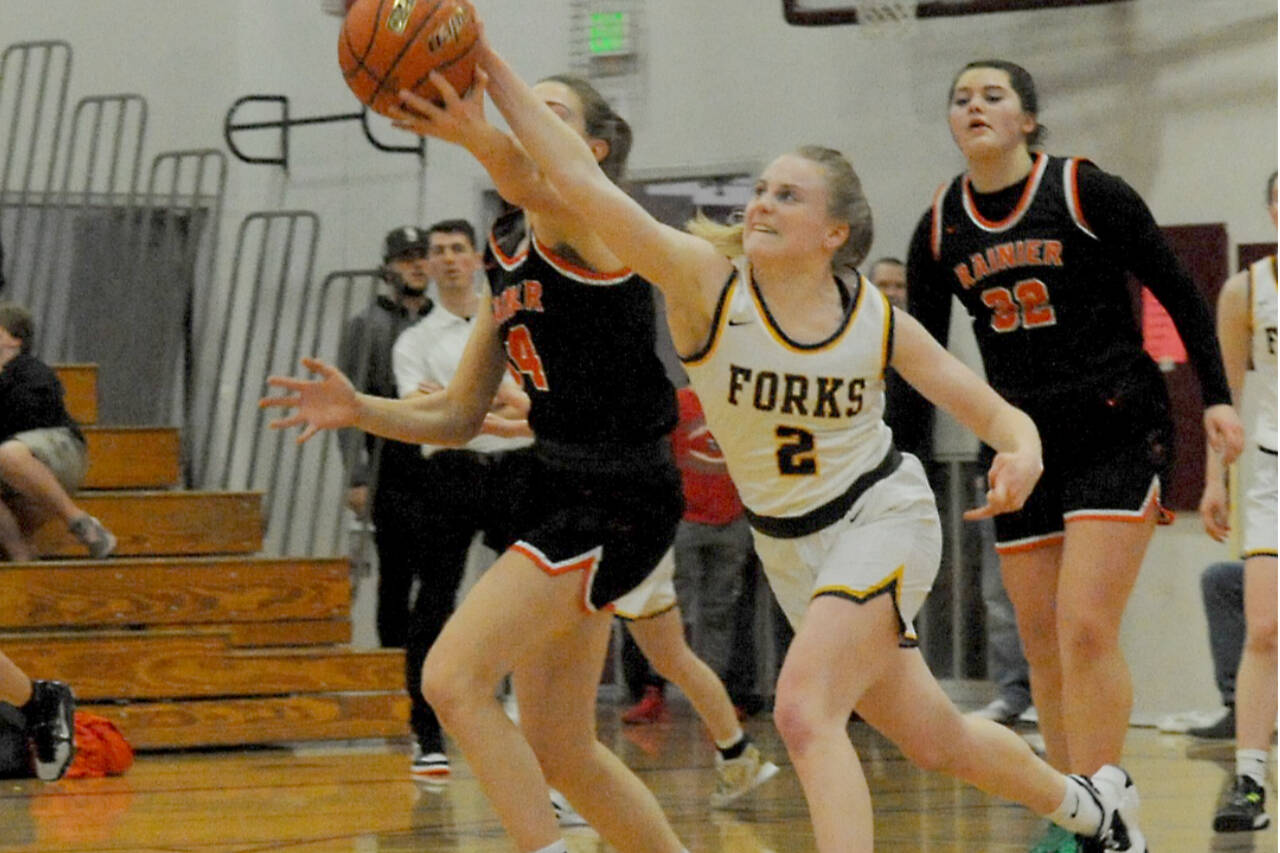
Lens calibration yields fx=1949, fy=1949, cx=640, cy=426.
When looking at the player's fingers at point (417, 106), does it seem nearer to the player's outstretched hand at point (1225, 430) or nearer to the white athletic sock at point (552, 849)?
the white athletic sock at point (552, 849)

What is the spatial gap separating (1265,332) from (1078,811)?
6.83ft

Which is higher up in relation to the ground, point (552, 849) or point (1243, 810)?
point (552, 849)

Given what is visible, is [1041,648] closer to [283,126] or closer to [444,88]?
[444,88]

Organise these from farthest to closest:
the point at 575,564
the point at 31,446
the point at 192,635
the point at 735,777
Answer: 1. the point at 192,635
2. the point at 31,446
3. the point at 735,777
4. the point at 575,564

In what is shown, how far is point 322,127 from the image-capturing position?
10016 millimetres

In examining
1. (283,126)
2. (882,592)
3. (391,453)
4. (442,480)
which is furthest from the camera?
(283,126)

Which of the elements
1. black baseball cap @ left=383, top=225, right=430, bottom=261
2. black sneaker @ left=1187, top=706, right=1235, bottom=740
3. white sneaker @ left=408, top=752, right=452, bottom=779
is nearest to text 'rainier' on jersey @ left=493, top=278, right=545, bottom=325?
white sneaker @ left=408, top=752, right=452, bottom=779

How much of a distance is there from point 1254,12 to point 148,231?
5081mm

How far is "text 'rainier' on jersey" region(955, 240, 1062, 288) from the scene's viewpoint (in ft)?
14.6

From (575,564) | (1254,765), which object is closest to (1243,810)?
(1254,765)

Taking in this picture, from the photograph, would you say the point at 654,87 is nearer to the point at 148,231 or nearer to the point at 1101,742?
the point at 148,231

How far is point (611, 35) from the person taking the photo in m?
9.39

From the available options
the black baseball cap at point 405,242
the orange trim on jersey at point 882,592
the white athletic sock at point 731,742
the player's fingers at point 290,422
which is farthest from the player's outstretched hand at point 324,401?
the black baseball cap at point 405,242

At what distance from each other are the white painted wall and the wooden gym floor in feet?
7.44
